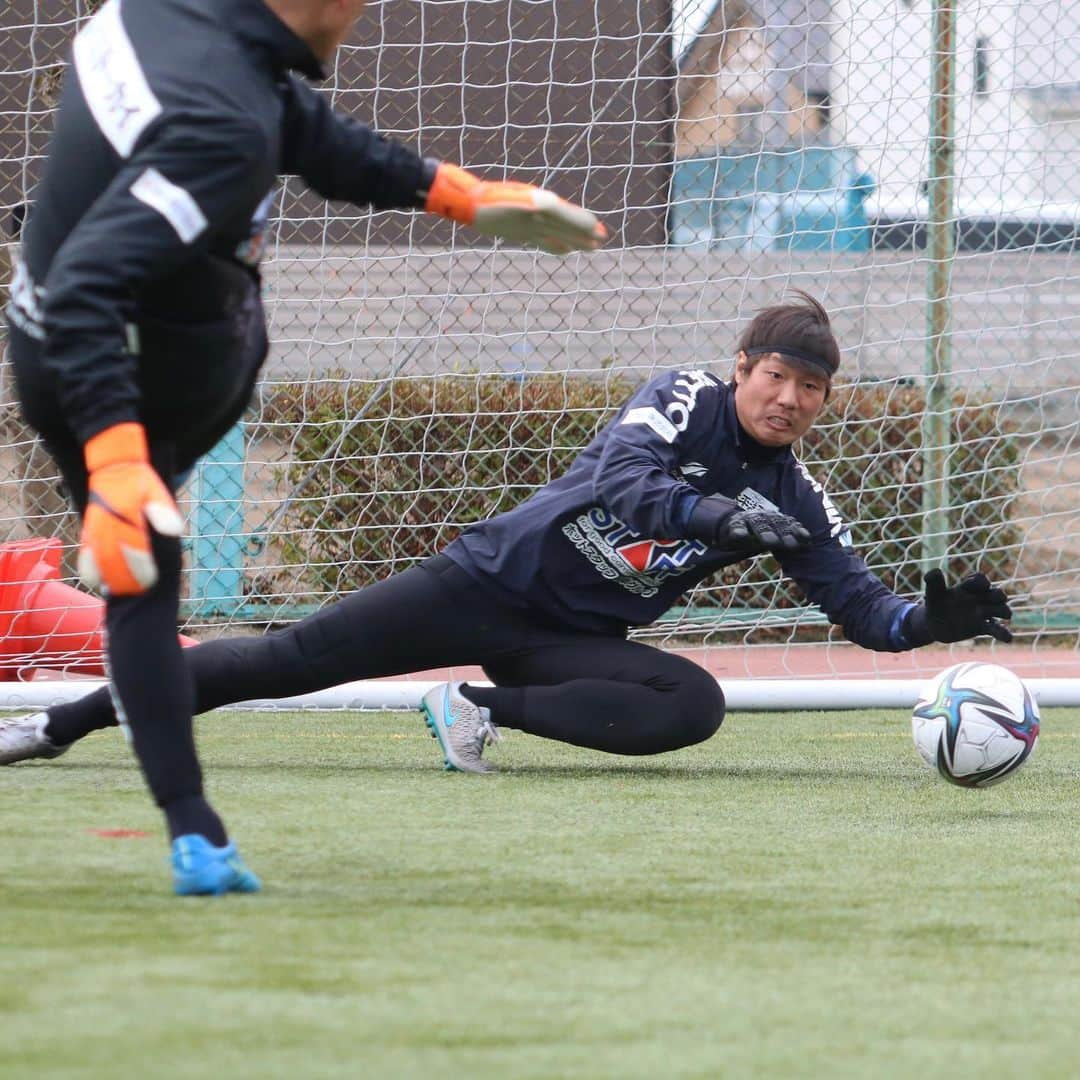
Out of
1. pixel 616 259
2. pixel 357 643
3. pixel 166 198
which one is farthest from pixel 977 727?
pixel 616 259

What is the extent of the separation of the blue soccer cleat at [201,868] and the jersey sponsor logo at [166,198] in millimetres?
823

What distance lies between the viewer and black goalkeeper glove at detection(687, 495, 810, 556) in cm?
375

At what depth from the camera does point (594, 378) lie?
270 inches

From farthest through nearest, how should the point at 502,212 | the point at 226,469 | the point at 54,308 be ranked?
the point at 226,469, the point at 502,212, the point at 54,308

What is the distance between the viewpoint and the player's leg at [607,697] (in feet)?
13.7

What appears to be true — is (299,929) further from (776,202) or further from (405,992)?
(776,202)

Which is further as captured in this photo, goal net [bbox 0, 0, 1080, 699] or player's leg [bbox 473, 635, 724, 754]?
goal net [bbox 0, 0, 1080, 699]

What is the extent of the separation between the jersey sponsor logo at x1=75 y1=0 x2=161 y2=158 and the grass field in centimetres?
104

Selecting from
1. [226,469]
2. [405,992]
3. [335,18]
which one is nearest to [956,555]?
[226,469]

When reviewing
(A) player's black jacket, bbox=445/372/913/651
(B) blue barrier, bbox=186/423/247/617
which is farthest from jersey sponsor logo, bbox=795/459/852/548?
(B) blue barrier, bbox=186/423/247/617

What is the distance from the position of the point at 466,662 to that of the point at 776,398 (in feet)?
3.17

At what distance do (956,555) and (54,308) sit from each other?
195 inches

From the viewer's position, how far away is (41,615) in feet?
17.9

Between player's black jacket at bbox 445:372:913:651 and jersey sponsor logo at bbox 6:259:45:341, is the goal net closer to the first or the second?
player's black jacket at bbox 445:372:913:651
